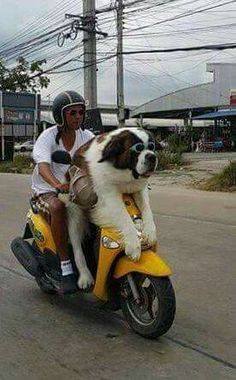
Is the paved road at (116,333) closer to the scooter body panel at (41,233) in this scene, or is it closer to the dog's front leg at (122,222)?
the scooter body panel at (41,233)

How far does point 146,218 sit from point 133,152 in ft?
1.73

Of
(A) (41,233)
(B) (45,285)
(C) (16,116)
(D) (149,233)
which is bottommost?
(B) (45,285)

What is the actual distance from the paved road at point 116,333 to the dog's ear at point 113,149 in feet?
4.32

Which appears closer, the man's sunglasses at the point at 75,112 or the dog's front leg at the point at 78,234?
the dog's front leg at the point at 78,234

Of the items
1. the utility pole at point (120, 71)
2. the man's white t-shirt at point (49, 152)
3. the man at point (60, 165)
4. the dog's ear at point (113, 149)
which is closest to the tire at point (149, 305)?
the man at point (60, 165)

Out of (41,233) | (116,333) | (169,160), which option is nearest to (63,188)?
(41,233)

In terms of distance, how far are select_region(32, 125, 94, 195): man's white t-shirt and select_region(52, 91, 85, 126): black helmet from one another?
0.19m

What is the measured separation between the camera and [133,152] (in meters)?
4.16

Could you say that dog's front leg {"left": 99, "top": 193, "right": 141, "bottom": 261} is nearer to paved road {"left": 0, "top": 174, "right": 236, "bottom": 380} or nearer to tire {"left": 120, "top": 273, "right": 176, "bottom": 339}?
tire {"left": 120, "top": 273, "right": 176, "bottom": 339}

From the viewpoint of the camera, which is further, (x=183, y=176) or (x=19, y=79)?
(x=19, y=79)

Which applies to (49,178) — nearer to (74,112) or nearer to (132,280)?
(74,112)

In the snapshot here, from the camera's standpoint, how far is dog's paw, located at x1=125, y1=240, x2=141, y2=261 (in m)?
4.14

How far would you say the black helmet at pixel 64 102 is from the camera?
4836 millimetres

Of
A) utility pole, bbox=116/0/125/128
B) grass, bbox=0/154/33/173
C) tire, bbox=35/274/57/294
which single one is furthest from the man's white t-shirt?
grass, bbox=0/154/33/173
